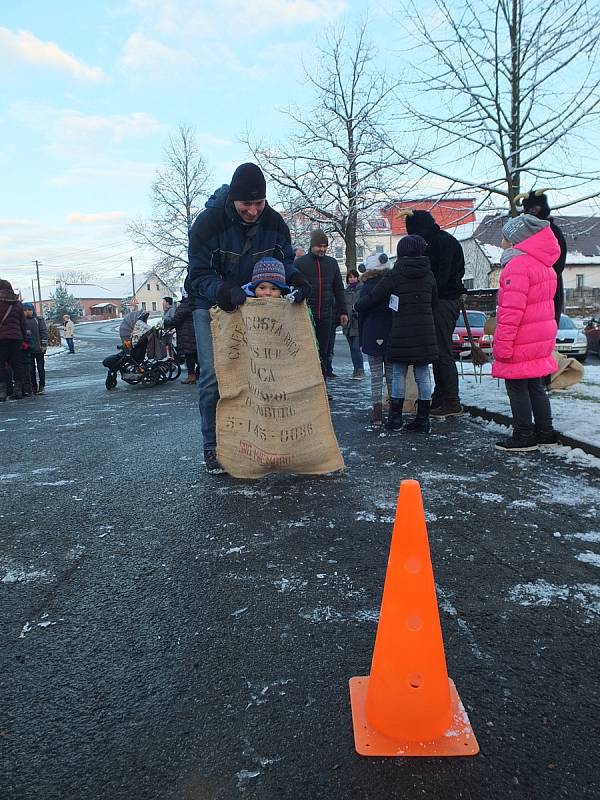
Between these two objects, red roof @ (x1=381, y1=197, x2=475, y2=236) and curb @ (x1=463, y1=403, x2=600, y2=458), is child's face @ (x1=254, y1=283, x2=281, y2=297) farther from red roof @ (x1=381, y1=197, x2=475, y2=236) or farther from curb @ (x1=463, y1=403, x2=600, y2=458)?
red roof @ (x1=381, y1=197, x2=475, y2=236)

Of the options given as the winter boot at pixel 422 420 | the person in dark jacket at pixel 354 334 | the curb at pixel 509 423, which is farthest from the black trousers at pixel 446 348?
the person in dark jacket at pixel 354 334

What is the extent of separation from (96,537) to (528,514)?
2378mm

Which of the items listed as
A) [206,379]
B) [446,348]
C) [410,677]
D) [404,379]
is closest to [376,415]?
[404,379]

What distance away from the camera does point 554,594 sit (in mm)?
2268

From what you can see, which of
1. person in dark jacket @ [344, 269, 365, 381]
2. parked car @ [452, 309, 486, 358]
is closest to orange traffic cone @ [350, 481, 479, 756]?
person in dark jacket @ [344, 269, 365, 381]

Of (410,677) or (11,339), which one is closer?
(410,677)

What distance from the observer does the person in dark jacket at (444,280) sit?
5855 millimetres

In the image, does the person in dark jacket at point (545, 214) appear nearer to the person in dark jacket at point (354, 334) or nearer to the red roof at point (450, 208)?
the person in dark jacket at point (354, 334)

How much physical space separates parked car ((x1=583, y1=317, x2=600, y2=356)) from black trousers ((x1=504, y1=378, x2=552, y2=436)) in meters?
13.5

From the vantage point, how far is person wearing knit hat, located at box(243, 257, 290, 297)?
3859 millimetres

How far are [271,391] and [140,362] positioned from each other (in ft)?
24.0

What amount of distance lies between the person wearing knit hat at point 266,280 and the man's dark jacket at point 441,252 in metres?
2.49

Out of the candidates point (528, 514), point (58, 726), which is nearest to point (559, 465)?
point (528, 514)

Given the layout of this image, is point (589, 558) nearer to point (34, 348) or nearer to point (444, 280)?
point (444, 280)
